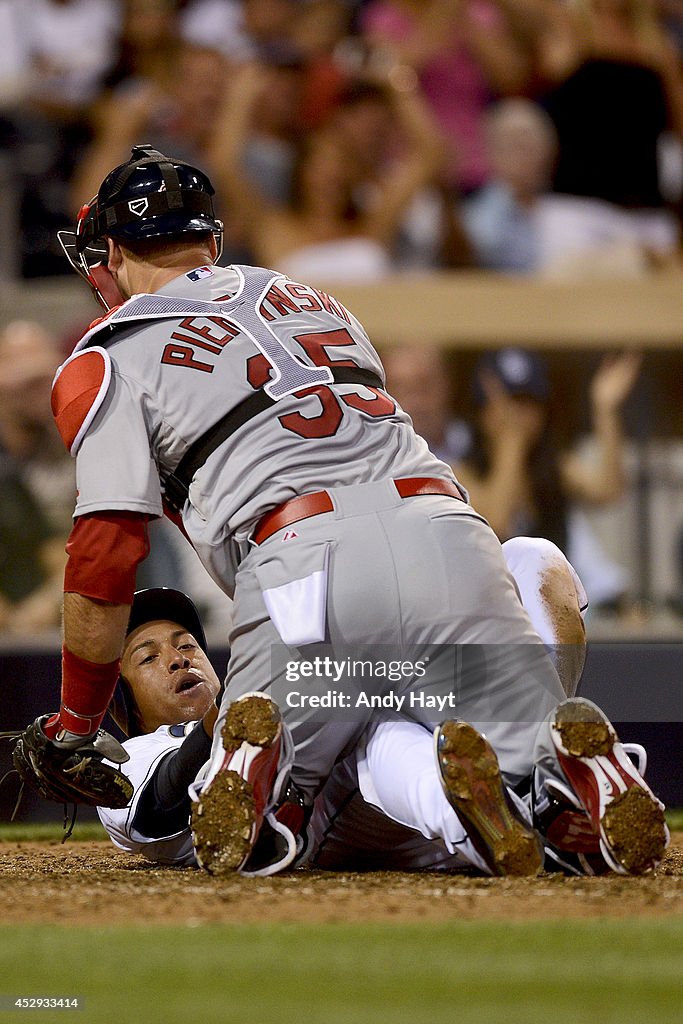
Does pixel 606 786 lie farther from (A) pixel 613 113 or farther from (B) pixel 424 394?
(A) pixel 613 113

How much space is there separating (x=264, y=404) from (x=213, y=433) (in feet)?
0.45

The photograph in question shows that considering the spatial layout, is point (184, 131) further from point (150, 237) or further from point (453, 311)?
point (150, 237)

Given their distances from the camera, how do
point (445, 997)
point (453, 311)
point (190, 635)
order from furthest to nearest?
1. point (453, 311)
2. point (190, 635)
3. point (445, 997)

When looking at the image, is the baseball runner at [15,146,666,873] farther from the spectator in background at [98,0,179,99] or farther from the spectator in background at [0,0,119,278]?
the spectator in background at [98,0,179,99]

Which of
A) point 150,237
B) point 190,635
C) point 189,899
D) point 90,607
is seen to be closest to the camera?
point 189,899

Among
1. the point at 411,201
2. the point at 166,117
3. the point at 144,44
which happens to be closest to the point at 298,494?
the point at 411,201

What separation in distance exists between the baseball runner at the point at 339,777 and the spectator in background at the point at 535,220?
4.61 meters

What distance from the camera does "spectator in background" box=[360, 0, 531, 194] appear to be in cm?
845

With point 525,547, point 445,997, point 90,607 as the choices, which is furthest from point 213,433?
point 445,997

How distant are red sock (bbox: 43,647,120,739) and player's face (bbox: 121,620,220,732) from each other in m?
0.70

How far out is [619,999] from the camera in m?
1.90

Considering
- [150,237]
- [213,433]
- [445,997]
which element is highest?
[150,237]

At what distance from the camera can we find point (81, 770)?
3338 mm

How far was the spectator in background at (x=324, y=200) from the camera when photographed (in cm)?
809
